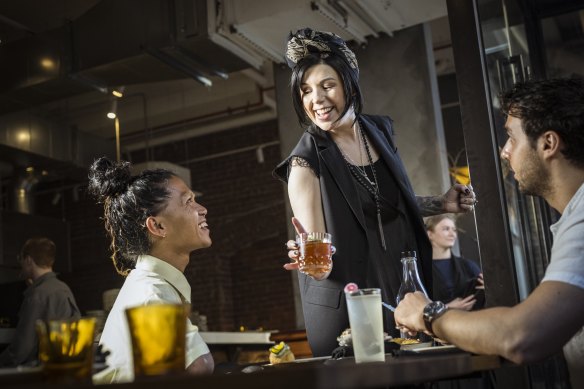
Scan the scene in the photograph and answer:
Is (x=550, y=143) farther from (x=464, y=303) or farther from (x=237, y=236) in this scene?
(x=237, y=236)

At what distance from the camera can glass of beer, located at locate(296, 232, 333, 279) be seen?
1.83 m

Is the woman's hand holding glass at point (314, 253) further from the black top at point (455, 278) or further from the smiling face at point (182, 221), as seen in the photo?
the black top at point (455, 278)

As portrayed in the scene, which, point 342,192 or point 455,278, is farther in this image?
point 455,278

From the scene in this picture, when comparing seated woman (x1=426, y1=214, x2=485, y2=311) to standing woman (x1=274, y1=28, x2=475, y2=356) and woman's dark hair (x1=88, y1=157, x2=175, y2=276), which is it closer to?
standing woman (x1=274, y1=28, x2=475, y2=356)

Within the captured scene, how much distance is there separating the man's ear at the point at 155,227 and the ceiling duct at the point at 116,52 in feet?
9.93

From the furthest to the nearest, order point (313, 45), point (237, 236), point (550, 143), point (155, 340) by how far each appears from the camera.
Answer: point (237, 236), point (313, 45), point (550, 143), point (155, 340)

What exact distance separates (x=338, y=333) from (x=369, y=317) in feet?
2.30

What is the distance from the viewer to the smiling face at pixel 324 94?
2184mm

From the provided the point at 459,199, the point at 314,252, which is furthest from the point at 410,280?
the point at 459,199

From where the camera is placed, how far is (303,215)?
82.1 inches

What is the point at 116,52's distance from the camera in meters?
5.34

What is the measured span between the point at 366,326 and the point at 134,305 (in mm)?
619

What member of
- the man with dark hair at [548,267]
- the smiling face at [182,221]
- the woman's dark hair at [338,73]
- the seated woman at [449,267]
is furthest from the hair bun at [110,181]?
the seated woman at [449,267]

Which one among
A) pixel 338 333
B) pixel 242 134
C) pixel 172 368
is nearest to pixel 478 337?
pixel 172 368
